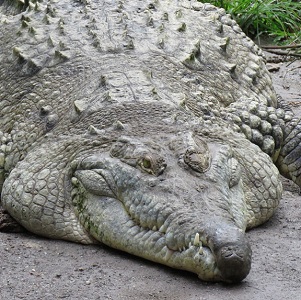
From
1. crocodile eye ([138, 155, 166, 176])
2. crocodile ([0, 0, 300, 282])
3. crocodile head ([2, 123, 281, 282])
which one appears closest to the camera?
crocodile head ([2, 123, 281, 282])

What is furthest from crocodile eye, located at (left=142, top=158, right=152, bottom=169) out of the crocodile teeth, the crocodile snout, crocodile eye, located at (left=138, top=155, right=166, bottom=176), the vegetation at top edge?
the vegetation at top edge

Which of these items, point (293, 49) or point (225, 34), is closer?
point (225, 34)

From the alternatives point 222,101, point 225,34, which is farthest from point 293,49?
point 222,101

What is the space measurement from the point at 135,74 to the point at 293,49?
436 centimetres

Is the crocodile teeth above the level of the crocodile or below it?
above

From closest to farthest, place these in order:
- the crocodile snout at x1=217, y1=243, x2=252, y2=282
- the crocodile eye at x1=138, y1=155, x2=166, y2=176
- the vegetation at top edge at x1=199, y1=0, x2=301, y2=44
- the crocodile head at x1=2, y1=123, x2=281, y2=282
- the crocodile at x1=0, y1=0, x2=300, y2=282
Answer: the crocodile snout at x1=217, y1=243, x2=252, y2=282 → the crocodile head at x1=2, y1=123, x2=281, y2=282 → the crocodile at x1=0, y1=0, x2=300, y2=282 → the crocodile eye at x1=138, y1=155, x2=166, y2=176 → the vegetation at top edge at x1=199, y1=0, x2=301, y2=44

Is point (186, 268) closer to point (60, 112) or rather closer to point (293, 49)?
point (60, 112)

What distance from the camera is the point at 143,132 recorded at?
5430 mm

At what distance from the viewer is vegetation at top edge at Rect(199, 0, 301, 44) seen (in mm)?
10320

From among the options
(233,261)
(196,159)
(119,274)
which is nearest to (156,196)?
(196,159)

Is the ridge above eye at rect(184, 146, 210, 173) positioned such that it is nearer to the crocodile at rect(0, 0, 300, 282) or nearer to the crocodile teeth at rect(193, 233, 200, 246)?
the crocodile at rect(0, 0, 300, 282)

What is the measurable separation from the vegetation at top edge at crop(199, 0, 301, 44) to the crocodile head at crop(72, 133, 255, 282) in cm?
506

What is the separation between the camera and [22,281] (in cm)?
472

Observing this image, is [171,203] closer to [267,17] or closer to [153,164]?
[153,164]
